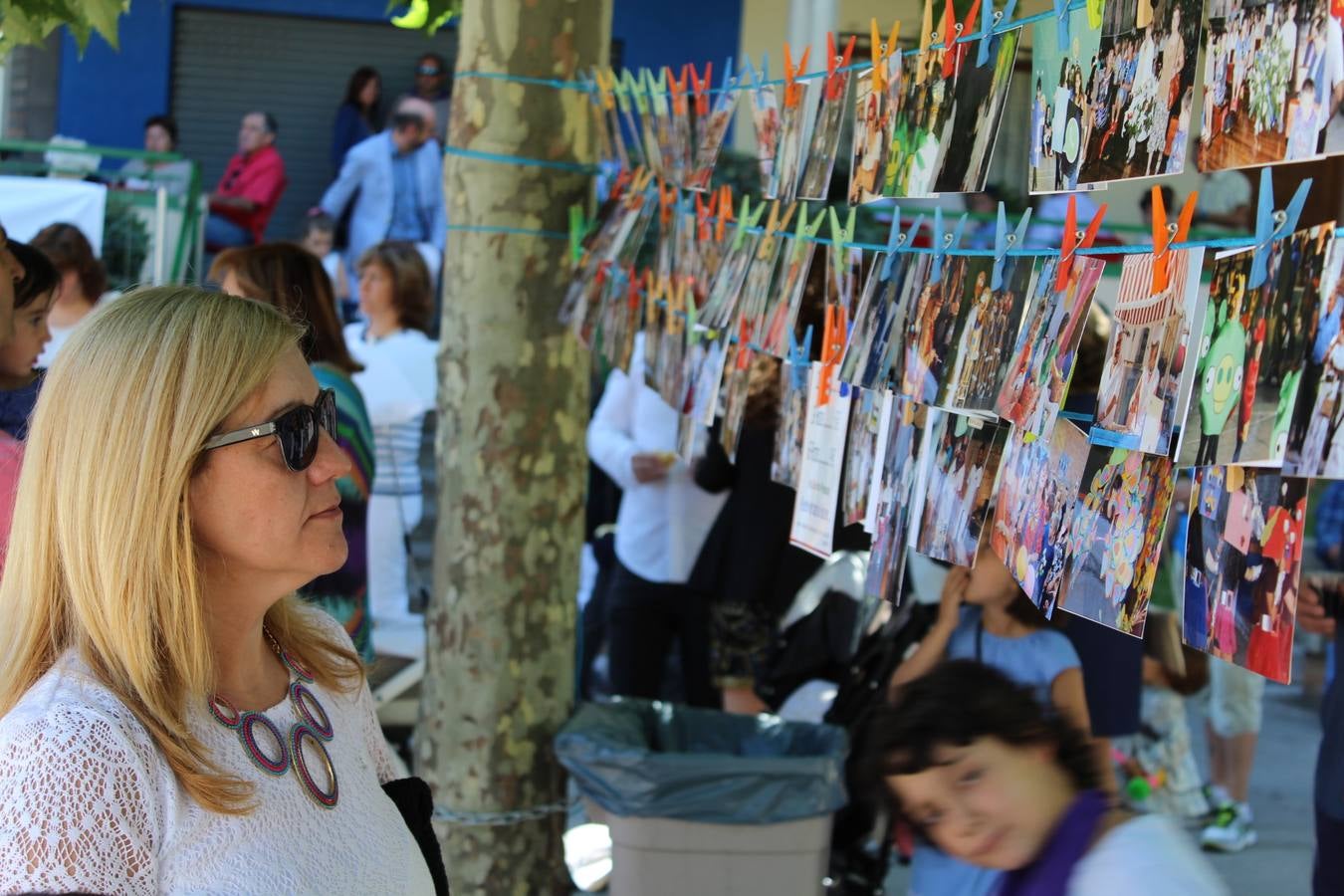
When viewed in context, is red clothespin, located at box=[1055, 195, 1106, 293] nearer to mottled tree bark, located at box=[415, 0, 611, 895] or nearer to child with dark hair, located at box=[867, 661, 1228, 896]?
child with dark hair, located at box=[867, 661, 1228, 896]

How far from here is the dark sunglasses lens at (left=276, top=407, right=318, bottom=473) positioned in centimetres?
200

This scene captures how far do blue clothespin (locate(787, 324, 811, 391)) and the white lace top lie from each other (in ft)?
3.61

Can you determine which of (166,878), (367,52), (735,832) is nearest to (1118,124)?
(166,878)

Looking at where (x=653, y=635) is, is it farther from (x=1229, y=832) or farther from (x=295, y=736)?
(x=295, y=736)

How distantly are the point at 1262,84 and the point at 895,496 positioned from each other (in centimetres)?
94

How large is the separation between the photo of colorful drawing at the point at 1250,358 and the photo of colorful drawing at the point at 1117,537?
0.11m

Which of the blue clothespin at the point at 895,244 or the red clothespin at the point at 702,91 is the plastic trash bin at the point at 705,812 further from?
the blue clothespin at the point at 895,244

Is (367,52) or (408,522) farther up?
(367,52)

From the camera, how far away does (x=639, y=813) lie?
388cm

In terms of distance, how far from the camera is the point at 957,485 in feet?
7.12

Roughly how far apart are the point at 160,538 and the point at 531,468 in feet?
6.47

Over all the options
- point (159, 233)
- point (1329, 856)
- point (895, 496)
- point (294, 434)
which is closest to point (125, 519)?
point (294, 434)

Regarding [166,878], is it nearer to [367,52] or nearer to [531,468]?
[531,468]

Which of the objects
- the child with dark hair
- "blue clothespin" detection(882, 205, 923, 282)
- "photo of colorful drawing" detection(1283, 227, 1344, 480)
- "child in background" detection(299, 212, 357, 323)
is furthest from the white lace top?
"child in background" detection(299, 212, 357, 323)
